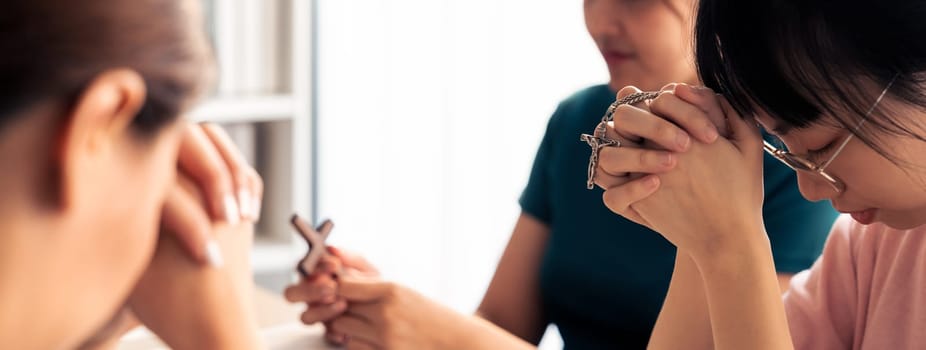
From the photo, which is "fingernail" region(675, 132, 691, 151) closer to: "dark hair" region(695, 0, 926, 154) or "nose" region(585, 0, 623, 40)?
"dark hair" region(695, 0, 926, 154)

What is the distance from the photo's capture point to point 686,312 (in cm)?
127

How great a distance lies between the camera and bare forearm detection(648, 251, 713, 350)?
126cm

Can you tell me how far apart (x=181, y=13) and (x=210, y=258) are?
44cm

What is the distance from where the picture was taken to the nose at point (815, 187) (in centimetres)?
107

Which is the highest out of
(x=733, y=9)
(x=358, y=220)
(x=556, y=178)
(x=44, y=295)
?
(x=733, y=9)

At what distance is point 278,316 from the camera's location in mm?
1577

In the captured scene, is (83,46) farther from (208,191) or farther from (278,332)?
(278,332)

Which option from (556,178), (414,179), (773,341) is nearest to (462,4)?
(414,179)

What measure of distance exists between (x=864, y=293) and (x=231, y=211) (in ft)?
2.43

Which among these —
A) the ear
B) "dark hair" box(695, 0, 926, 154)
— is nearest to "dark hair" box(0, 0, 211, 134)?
the ear

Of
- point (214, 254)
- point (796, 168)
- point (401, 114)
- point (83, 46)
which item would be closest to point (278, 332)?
point (214, 254)

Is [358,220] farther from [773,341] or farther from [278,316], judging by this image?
[773,341]

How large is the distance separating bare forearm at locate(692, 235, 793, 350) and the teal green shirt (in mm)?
444

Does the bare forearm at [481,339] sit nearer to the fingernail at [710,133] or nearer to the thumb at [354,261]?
the thumb at [354,261]
